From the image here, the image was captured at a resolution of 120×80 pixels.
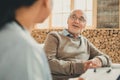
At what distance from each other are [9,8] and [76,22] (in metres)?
2.49

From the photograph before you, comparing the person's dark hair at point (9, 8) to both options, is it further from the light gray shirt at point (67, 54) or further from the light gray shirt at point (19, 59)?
the light gray shirt at point (67, 54)

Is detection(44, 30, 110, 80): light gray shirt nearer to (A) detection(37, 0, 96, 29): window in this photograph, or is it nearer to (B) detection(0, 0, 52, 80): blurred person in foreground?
(B) detection(0, 0, 52, 80): blurred person in foreground

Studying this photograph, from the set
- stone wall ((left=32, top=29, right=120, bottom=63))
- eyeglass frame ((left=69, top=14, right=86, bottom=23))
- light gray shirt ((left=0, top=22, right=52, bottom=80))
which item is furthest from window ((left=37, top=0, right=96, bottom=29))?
light gray shirt ((left=0, top=22, right=52, bottom=80))

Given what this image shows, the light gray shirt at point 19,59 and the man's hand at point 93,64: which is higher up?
the light gray shirt at point 19,59

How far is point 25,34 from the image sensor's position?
20.8 inches

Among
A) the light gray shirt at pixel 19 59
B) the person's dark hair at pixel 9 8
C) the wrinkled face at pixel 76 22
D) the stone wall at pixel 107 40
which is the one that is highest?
the person's dark hair at pixel 9 8

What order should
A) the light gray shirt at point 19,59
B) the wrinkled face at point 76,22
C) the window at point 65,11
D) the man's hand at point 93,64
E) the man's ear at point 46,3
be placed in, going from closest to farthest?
1. the light gray shirt at point 19,59
2. the man's ear at point 46,3
3. the man's hand at point 93,64
4. the wrinkled face at point 76,22
5. the window at point 65,11

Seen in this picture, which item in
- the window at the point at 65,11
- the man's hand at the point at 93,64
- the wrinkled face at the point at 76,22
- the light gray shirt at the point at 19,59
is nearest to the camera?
the light gray shirt at the point at 19,59

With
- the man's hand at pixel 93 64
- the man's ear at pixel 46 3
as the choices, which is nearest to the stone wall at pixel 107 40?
the man's hand at pixel 93 64

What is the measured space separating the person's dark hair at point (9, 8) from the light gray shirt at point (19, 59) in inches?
1.7

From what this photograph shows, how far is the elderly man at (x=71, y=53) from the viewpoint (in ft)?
8.66

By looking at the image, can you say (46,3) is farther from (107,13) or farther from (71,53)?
(107,13)

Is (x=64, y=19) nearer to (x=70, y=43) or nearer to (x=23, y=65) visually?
(x=70, y=43)

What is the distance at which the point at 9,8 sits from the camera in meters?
0.55
